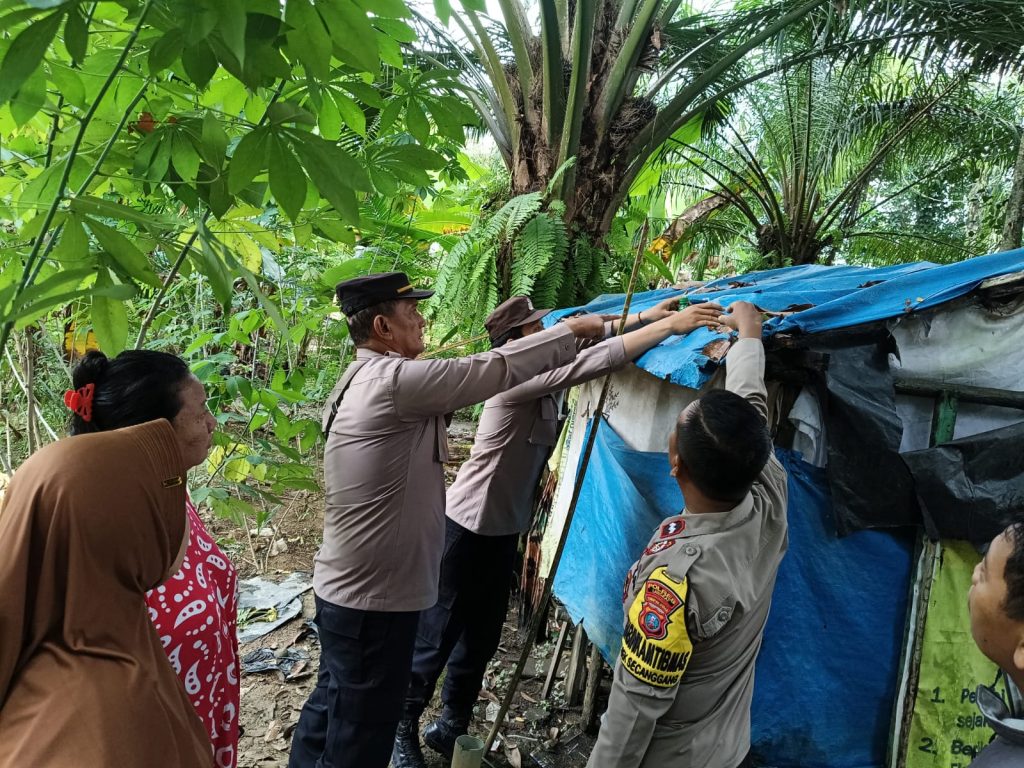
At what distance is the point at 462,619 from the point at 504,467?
0.71 meters

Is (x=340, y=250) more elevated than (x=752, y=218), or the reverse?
(x=752, y=218)

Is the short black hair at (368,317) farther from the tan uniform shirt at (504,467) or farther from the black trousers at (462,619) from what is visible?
the black trousers at (462,619)

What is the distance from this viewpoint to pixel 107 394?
1572 mm

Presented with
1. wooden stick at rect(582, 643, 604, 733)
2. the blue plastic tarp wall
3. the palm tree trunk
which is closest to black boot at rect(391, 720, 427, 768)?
wooden stick at rect(582, 643, 604, 733)

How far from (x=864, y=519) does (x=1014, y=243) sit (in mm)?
3169

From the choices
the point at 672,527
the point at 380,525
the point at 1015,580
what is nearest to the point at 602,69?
the point at 380,525

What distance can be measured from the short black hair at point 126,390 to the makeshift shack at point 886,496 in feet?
4.85

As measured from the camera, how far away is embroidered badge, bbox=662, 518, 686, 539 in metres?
1.60

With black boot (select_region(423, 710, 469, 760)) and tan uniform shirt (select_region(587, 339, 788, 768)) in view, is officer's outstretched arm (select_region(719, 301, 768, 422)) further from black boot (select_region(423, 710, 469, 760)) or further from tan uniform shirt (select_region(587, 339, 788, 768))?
black boot (select_region(423, 710, 469, 760))

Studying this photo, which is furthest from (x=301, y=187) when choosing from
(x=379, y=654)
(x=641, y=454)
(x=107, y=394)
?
(x=641, y=454)

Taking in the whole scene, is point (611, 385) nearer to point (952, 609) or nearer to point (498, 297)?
point (498, 297)

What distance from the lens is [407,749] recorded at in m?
2.89

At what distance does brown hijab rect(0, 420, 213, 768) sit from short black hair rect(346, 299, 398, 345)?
3.23 ft

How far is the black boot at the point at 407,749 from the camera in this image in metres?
2.88
